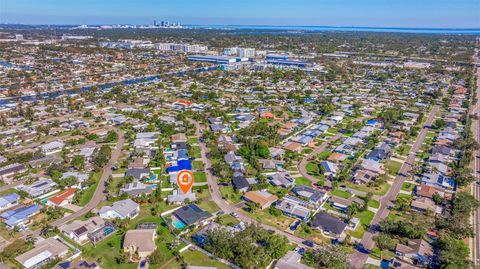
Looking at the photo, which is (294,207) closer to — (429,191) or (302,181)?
(302,181)

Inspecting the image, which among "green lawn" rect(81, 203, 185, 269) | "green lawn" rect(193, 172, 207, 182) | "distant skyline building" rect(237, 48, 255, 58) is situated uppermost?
"distant skyline building" rect(237, 48, 255, 58)

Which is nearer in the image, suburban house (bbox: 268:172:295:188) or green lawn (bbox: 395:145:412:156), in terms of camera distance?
suburban house (bbox: 268:172:295:188)

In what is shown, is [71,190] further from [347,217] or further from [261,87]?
[261,87]

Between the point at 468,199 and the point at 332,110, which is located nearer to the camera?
the point at 468,199

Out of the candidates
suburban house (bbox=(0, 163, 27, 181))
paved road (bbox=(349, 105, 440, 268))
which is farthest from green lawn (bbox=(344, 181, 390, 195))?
suburban house (bbox=(0, 163, 27, 181))

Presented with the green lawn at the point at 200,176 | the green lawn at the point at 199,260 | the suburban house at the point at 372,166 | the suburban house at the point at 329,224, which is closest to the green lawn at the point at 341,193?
the suburban house at the point at 329,224

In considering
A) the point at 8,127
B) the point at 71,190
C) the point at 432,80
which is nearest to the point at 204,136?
the point at 71,190

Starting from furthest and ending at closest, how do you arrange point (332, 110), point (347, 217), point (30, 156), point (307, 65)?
point (307, 65) → point (332, 110) → point (30, 156) → point (347, 217)

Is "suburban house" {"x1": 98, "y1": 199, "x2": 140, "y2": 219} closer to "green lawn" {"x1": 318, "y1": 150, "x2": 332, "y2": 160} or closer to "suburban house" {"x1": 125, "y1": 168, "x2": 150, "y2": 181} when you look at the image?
"suburban house" {"x1": 125, "y1": 168, "x2": 150, "y2": 181}
